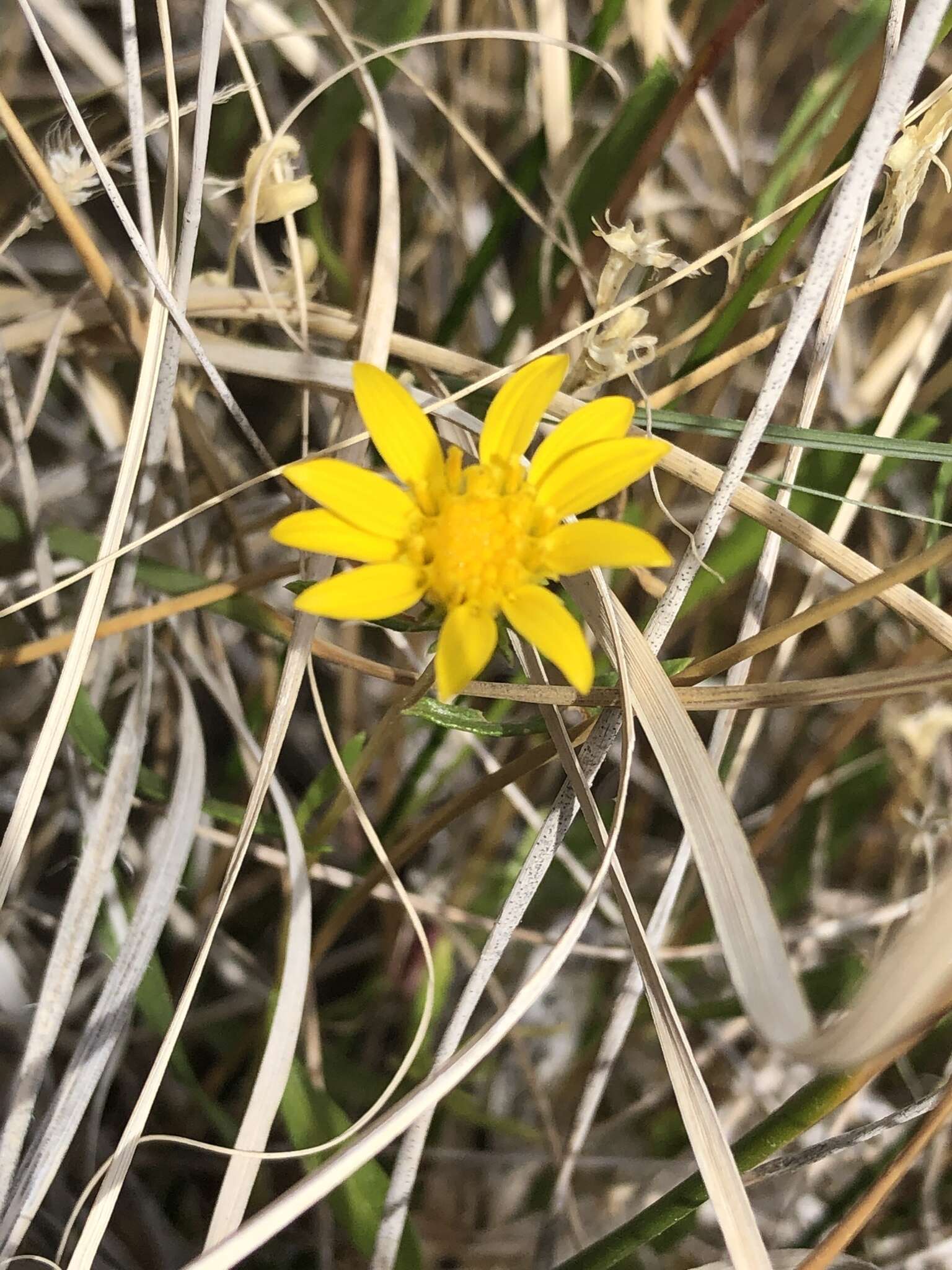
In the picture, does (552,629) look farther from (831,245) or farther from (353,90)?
(353,90)

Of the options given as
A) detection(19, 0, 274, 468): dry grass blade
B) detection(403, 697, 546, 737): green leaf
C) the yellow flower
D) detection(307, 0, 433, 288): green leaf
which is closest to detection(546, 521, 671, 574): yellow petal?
the yellow flower

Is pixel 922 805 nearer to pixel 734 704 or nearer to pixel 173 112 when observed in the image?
pixel 734 704

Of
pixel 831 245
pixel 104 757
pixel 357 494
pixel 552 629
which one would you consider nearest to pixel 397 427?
pixel 357 494

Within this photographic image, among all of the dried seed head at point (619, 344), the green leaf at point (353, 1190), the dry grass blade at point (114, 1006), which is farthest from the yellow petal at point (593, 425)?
the green leaf at point (353, 1190)

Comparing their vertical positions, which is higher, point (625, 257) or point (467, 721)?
point (625, 257)

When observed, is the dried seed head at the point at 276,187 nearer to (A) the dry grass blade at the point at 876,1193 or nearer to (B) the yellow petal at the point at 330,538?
(B) the yellow petal at the point at 330,538

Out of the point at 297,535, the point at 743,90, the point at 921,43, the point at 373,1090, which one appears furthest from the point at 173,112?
the point at 373,1090
